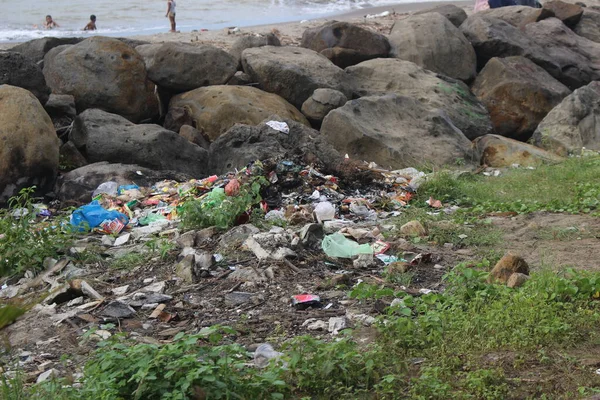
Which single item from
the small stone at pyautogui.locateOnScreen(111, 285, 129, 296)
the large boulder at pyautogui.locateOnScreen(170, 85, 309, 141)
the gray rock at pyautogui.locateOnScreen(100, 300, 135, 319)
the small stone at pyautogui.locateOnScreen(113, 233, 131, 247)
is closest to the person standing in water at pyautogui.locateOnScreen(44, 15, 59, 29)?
the large boulder at pyautogui.locateOnScreen(170, 85, 309, 141)

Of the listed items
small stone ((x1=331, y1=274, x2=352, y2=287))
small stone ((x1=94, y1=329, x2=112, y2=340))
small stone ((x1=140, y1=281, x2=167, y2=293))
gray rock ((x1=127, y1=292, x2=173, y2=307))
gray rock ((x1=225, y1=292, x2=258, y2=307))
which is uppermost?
small stone ((x1=94, y1=329, x2=112, y2=340))

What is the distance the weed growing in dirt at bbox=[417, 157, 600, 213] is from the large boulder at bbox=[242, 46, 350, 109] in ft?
10.1

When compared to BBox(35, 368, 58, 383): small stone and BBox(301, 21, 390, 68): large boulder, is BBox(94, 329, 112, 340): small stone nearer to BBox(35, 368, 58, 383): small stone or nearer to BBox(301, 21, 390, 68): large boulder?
BBox(35, 368, 58, 383): small stone

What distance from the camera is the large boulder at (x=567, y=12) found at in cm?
1585

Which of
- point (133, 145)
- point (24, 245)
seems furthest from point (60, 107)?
point (24, 245)

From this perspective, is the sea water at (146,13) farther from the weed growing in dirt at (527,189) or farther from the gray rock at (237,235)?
the gray rock at (237,235)

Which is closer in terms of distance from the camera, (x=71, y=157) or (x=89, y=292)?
(x=89, y=292)

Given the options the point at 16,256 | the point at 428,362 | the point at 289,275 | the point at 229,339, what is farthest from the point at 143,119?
the point at 428,362

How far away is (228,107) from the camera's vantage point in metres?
10.4

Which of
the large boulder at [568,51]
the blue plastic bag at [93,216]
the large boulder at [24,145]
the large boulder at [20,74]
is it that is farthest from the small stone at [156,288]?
the large boulder at [568,51]

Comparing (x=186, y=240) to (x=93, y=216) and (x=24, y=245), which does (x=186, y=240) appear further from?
(x=93, y=216)

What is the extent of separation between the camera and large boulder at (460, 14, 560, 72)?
13.4 meters

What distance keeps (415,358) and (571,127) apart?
314 inches

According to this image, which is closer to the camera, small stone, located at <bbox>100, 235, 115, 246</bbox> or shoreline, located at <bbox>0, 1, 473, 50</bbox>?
Answer: small stone, located at <bbox>100, 235, 115, 246</bbox>
